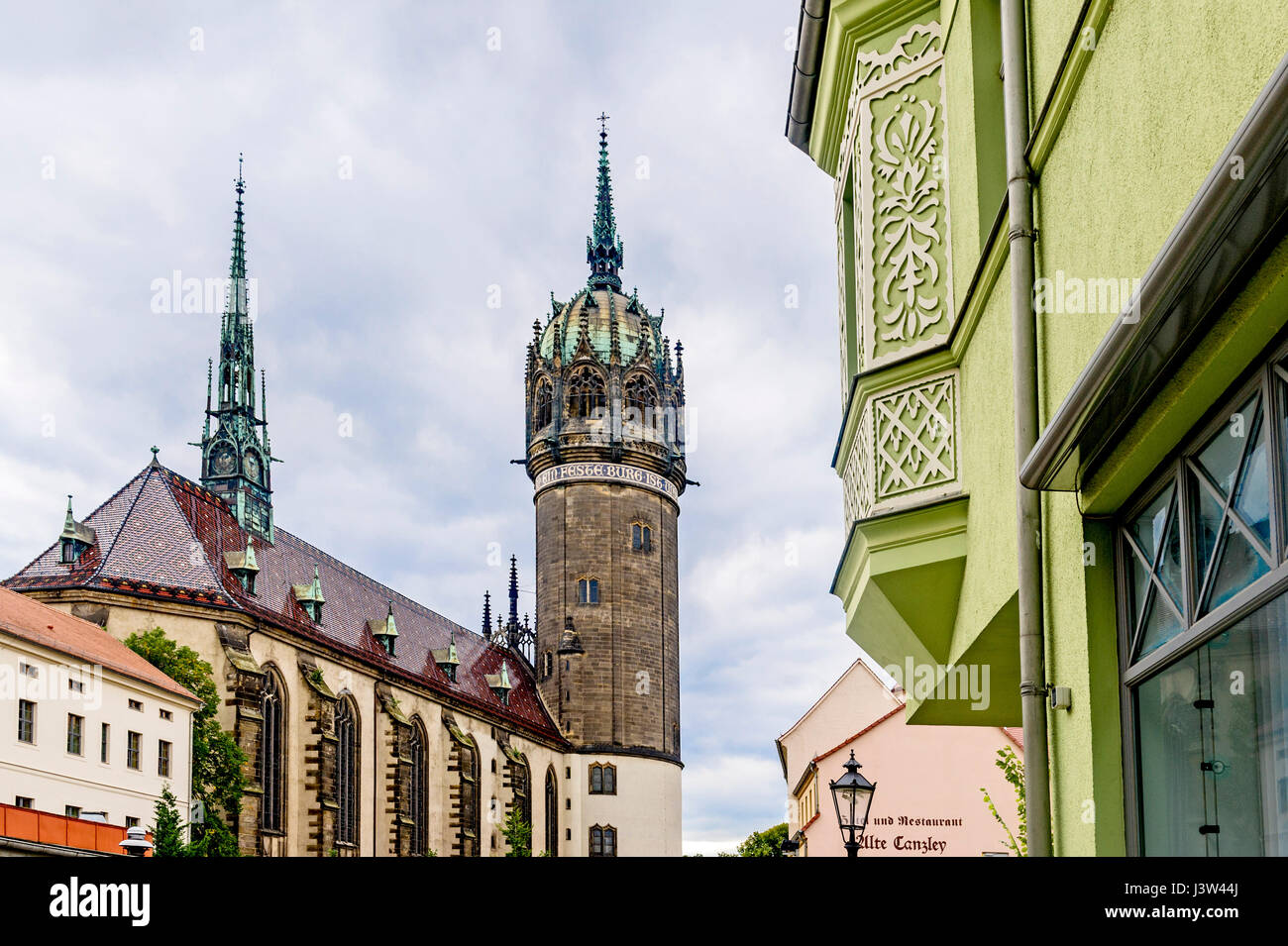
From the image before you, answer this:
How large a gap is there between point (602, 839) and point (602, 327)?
24.7 meters

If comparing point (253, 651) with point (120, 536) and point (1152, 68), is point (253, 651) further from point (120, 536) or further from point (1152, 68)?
point (1152, 68)

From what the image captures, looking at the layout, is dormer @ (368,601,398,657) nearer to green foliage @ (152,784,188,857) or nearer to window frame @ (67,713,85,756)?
green foliage @ (152,784,188,857)

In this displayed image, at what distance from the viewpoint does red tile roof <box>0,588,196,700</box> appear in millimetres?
36406

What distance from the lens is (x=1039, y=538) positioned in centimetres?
597

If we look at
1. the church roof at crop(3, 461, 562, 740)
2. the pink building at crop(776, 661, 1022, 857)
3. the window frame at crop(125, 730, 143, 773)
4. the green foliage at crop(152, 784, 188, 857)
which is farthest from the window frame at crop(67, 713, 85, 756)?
the pink building at crop(776, 661, 1022, 857)

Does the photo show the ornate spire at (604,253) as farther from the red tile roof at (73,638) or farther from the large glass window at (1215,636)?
the large glass window at (1215,636)

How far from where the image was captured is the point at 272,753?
48.7 metres

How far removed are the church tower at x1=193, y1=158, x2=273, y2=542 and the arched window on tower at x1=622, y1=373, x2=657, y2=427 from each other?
25800 millimetres

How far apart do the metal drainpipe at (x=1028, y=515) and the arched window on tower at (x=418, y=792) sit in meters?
54.6

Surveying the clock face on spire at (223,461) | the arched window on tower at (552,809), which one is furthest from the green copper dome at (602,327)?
the clock face on spire at (223,461)

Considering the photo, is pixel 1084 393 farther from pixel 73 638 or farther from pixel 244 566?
pixel 244 566

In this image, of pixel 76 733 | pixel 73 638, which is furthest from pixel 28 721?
pixel 73 638

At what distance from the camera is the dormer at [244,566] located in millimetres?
50969

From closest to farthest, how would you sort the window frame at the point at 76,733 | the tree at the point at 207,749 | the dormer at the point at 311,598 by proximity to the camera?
the window frame at the point at 76,733
the tree at the point at 207,749
the dormer at the point at 311,598
